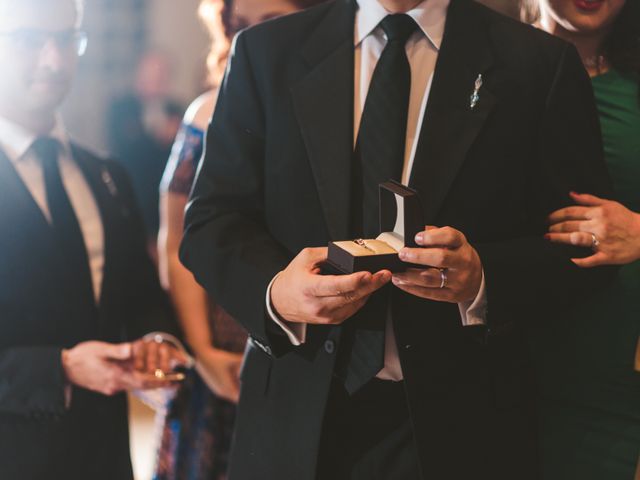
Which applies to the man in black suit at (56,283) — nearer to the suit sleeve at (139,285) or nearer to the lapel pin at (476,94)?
the suit sleeve at (139,285)

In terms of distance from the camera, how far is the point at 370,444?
1447 mm

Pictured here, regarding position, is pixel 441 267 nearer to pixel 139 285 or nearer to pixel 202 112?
pixel 139 285

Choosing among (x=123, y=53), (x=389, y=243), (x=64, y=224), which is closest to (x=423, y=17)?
(x=389, y=243)

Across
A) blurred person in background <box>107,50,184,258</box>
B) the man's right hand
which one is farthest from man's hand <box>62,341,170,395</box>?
blurred person in background <box>107,50,184,258</box>

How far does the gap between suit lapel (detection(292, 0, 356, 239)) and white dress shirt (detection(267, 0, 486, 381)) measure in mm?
24

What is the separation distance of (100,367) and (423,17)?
961 mm

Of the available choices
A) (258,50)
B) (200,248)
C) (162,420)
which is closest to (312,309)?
(200,248)

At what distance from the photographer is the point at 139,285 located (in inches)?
84.4

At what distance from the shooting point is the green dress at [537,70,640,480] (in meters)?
1.72

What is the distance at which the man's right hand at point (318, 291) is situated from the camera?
3.94 ft

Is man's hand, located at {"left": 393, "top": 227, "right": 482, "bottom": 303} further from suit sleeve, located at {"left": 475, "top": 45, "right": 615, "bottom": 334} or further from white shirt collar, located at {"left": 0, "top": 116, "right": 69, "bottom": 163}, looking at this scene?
white shirt collar, located at {"left": 0, "top": 116, "right": 69, "bottom": 163}

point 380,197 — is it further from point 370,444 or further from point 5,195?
point 5,195

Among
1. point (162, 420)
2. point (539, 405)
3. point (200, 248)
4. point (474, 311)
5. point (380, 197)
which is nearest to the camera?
point (380, 197)

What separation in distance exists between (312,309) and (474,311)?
0.27 metres
